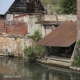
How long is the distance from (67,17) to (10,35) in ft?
21.9

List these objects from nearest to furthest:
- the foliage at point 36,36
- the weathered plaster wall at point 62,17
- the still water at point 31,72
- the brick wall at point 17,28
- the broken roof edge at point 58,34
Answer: the still water at point 31,72, the broken roof edge at point 58,34, the foliage at point 36,36, the weathered plaster wall at point 62,17, the brick wall at point 17,28

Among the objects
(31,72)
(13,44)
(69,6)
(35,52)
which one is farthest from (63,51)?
(69,6)

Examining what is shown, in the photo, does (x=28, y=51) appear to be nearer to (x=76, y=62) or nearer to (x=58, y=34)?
(x=58, y=34)

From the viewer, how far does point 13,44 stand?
109 feet

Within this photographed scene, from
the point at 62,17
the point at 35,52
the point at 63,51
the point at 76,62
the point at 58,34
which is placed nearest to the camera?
the point at 76,62

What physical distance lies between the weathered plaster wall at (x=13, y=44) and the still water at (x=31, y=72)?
2.83 m

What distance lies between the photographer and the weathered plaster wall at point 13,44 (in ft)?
106

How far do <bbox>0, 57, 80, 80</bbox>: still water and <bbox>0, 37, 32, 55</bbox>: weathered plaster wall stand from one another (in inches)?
111

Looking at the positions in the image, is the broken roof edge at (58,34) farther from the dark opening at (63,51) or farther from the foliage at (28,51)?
the dark opening at (63,51)

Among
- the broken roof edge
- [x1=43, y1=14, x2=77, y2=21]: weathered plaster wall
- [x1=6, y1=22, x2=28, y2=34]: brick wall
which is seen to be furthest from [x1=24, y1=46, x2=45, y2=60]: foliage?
[x1=43, y1=14, x2=77, y2=21]: weathered plaster wall

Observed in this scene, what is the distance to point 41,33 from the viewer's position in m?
33.9

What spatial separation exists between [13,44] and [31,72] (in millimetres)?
7524

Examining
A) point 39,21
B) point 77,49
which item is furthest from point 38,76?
point 39,21

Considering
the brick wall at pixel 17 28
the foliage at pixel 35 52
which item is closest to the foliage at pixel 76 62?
the foliage at pixel 35 52
